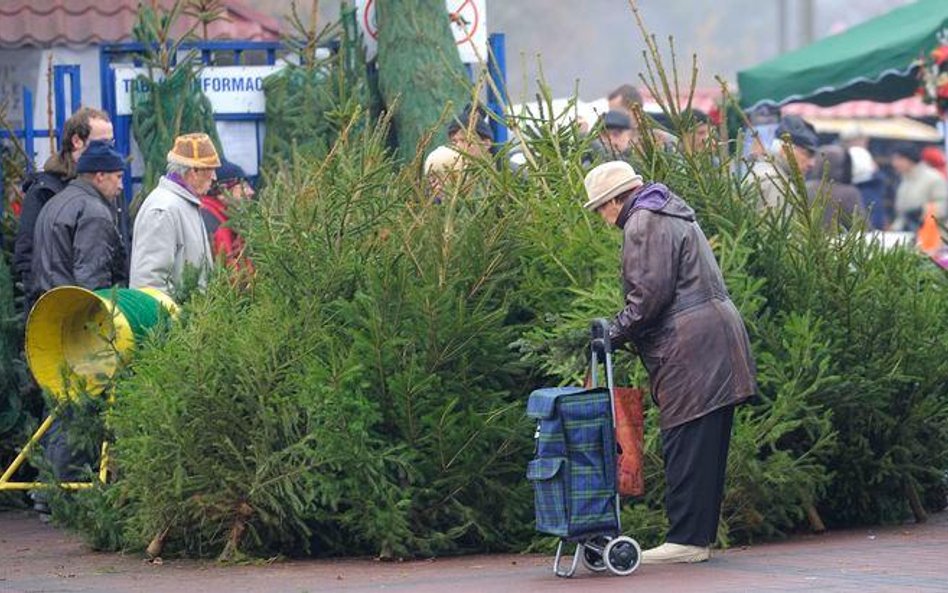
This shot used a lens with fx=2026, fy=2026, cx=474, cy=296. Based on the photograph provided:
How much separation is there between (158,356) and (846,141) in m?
18.5

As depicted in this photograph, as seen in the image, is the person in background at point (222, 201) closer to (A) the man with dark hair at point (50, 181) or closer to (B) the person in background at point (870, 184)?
(A) the man with dark hair at point (50, 181)

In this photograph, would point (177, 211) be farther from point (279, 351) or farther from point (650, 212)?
point (650, 212)

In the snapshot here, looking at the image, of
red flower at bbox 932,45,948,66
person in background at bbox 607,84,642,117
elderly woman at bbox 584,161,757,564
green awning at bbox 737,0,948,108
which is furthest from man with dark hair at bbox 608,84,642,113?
green awning at bbox 737,0,948,108

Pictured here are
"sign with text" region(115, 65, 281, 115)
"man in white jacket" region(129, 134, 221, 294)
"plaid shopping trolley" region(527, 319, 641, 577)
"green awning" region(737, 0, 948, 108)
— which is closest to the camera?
"plaid shopping trolley" region(527, 319, 641, 577)

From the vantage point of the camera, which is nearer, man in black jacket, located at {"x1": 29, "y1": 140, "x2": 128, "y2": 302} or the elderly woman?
the elderly woman

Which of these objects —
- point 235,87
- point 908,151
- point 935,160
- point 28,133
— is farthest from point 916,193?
point 28,133

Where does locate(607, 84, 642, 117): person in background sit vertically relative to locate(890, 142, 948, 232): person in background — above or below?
above

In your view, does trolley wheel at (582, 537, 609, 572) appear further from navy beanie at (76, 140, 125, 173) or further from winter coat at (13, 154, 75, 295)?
winter coat at (13, 154, 75, 295)

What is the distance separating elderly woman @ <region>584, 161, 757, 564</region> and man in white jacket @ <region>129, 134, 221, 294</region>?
Answer: 9.17 feet

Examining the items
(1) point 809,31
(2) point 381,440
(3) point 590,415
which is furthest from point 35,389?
(1) point 809,31

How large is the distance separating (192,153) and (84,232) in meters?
0.82

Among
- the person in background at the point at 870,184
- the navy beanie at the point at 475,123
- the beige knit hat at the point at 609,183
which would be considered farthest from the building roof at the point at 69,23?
the beige knit hat at the point at 609,183

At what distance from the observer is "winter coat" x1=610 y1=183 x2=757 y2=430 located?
855 cm

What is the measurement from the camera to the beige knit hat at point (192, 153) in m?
11.4
